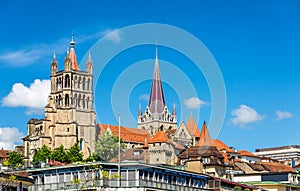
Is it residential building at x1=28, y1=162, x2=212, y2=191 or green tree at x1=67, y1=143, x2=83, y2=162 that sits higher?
green tree at x1=67, y1=143, x2=83, y2=162

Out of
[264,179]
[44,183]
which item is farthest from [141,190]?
[264,179]

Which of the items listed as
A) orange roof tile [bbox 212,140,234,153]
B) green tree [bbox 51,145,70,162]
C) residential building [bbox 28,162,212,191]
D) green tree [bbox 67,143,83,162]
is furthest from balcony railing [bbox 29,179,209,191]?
green tree [bbox 51,145,70,162]

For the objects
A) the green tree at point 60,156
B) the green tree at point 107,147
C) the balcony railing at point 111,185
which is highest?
the green tree at point 107,147

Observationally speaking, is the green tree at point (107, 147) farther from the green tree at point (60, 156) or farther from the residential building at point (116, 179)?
the residential building at point (116, 179)

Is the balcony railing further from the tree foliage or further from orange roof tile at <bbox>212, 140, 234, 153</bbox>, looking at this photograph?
the tree foliage

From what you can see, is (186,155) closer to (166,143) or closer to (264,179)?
(264,179)

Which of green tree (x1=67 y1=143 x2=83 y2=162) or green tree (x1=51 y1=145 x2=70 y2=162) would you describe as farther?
green tree (x1=51 y1=145 x2=70 y2=162)

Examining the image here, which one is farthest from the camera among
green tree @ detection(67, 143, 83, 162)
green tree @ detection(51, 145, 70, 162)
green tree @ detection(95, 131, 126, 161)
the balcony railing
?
green tree @ detection(51, 145, 70, 162)

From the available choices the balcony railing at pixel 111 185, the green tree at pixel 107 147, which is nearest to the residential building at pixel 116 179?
the balcony railing at pixel 111 185

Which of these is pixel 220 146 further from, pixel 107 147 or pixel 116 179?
pixel 116 179

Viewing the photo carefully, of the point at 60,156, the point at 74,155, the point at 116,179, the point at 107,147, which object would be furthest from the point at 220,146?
the point at 116,179

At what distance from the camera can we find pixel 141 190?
224 ft

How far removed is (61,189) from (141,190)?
8604mm

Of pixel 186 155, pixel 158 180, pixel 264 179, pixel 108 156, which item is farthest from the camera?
pixel 108 156
